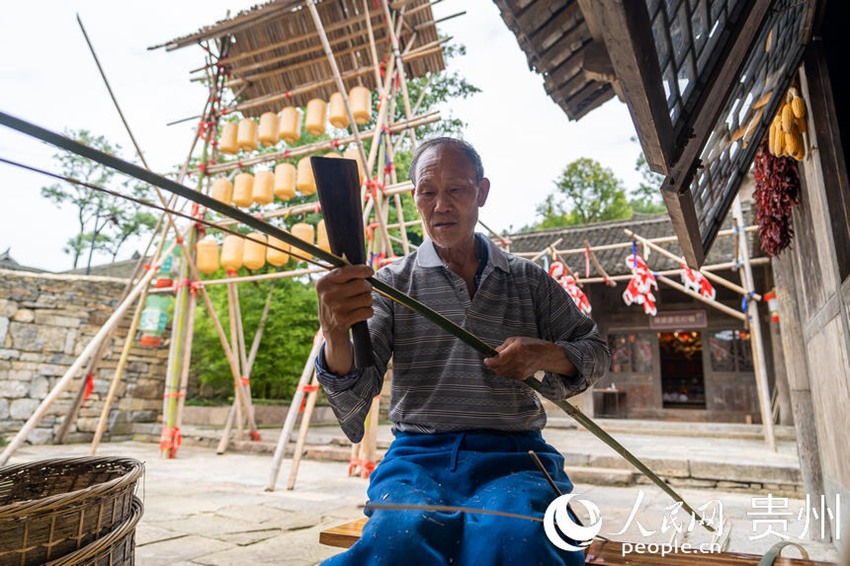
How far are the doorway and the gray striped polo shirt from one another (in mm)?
12151

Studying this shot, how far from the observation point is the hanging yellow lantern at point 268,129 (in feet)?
21.7

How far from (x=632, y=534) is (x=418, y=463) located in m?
1.46

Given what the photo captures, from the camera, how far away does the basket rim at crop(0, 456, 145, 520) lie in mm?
1145

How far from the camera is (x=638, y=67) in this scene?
1.22 m

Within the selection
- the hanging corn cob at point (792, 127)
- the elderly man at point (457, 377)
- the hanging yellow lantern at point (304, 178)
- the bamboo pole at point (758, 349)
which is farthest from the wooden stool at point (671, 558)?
the bamboo pole at point (758, 349)

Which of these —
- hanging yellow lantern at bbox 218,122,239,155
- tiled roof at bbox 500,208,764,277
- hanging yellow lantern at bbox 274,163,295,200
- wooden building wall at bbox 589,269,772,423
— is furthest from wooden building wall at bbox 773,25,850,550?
wooden building wall at bbox 589,269,772,423

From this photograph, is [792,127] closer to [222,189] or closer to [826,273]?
[826,273]

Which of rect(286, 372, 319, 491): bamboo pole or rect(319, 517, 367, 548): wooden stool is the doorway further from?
rect(319, 517, 367, 548): wooden stool

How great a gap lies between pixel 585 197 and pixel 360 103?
20.9m

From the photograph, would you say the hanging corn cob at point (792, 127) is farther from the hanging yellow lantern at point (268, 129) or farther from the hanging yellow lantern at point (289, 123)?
the hanging yellow lantern at point (268, 129)

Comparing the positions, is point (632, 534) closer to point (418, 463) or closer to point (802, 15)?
point (418, 463)

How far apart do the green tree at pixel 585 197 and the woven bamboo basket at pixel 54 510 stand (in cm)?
2357

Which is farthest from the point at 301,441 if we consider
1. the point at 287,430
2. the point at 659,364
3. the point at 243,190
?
the point at 659,364

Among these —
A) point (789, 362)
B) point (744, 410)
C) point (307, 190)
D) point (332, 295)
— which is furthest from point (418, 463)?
point (744, 410)
